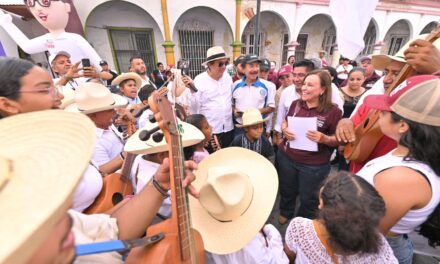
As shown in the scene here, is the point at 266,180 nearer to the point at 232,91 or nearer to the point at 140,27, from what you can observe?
the point at 232,91

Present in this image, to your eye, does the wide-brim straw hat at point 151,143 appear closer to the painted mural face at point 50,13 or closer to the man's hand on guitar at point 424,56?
the man's hand on guitar at point 424,56

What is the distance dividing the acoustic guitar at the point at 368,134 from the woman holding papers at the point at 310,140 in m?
0.26

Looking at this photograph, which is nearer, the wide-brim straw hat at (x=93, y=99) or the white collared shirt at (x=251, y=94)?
the wide-brim straw hat at (x=93, y=99)

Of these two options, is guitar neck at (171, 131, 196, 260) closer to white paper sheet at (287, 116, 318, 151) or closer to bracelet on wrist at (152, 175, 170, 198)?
bracelet on wrist at (152, 175, 170, 198)

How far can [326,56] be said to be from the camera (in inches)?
434

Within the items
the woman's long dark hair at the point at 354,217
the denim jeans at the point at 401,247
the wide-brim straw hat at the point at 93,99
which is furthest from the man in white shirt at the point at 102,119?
the denim jeans at the point at 401,247

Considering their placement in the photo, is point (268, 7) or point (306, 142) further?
point (268, 7)

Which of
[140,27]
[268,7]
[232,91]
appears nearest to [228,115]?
[232,91]

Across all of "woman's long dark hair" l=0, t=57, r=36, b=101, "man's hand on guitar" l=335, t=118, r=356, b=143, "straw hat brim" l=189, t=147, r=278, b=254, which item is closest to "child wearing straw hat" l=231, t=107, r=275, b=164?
"man's hand on guitar" l=335, t=118, r=356, b=143

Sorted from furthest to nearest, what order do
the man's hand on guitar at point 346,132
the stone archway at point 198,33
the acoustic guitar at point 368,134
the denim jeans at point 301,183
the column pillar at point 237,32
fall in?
the stone archway at point 198,33
the column pillar at point 237,32
the denim jeans at point 301,183
the man's hand on guitar at point 346,132
the acoustic guitar at point 368,134

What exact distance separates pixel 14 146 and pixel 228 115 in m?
2.83

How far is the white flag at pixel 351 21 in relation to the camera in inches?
80.2

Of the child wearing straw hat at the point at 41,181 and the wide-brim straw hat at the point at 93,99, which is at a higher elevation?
the child wearing straw hat at the point at 41,181

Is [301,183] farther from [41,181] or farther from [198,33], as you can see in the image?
[198,33]
